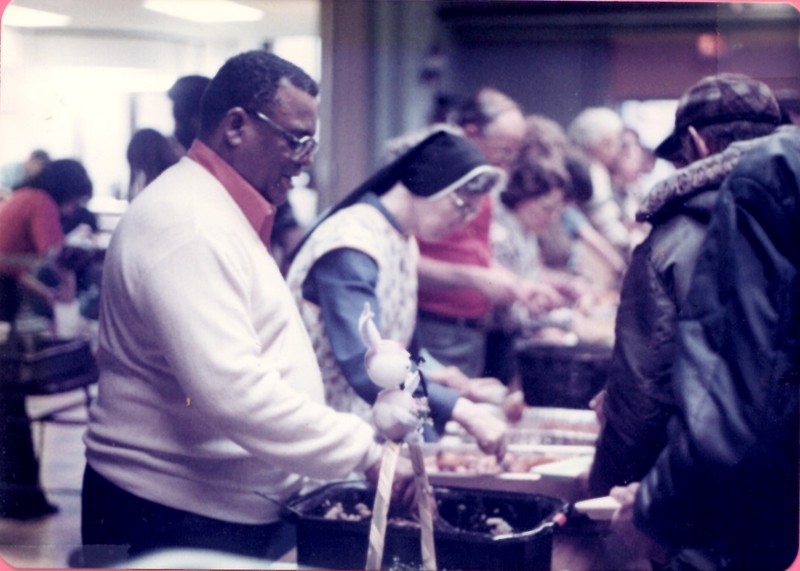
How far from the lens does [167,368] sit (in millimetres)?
2475

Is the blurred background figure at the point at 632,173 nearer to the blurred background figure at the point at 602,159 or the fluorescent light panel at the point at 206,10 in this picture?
the blurred background figure at the point at 602,159

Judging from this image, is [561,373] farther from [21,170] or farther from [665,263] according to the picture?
[21,170]

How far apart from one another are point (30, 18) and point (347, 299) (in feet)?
3.67

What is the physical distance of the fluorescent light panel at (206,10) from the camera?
2.60 metres

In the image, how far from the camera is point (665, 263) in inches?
95.3

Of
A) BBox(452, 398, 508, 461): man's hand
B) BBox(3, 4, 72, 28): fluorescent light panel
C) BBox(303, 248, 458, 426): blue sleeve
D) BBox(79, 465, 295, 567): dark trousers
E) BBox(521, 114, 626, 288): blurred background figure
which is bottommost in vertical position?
BBox(79, 465, 295, 567): dark trousers

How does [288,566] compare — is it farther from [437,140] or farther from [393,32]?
[393,32]

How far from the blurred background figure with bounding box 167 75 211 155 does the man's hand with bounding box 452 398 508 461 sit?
3.28 feet

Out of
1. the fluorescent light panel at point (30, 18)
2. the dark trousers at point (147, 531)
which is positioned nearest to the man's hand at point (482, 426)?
the dark trousers at point (147, 531)

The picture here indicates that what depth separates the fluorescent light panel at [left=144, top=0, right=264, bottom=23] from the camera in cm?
260

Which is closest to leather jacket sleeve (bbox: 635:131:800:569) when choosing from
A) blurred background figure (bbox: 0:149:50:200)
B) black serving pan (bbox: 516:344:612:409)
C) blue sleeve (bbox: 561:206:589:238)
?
black serving pan (bbox: 516:344:612:409)

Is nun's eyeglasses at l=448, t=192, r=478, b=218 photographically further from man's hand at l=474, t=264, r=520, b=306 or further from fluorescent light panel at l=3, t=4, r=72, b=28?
fluorescent light panel at l=3, t=4, r=72, b=28

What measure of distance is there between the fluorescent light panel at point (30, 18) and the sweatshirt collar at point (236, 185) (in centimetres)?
51

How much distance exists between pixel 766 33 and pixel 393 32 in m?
0.97
